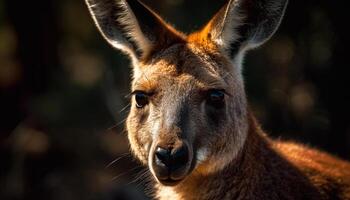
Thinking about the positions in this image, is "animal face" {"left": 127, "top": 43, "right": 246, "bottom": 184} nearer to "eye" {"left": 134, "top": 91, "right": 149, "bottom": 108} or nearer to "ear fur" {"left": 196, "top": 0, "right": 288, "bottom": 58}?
"eye" {"left": 134, "top": 91, "right": 149, "bottom": 108}

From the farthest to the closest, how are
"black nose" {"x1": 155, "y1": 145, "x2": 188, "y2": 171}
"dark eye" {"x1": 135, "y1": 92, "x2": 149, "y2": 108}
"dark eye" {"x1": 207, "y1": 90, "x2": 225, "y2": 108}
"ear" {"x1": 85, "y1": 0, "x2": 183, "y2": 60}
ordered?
"ear" {"x1": 85, "y1": 0, "x2": 183, "y2": 60}
"dark eye" {"x1": 135, "y1": 92, "x2": 149, "y2": 108}
"dark eye" {"x1": 207, "y1": 90, "x2": 225, "y2": 108}
"black nose" {"x1": 155, "y1": 145, "x2": 188, "y2": 171}

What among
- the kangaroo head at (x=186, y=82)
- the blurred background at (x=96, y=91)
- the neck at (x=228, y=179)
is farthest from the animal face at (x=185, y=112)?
the blurred background at (x=96, y=91)

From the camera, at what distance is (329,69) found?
33.6ft

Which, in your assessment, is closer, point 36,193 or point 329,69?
point 329,69

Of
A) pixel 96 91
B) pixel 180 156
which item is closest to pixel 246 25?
pixel 180 156

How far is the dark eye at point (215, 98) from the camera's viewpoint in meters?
5.97

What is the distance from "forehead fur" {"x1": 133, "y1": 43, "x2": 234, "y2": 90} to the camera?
603 centimetres

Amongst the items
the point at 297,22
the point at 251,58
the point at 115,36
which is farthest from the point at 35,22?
the point at 115,36

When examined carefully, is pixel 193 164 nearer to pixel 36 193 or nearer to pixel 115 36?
pixel 115 36

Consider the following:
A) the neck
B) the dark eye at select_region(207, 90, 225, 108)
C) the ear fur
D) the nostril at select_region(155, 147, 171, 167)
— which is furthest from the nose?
the ear fur

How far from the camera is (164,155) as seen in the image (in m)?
5.44

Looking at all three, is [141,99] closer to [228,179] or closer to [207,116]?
[207,116]

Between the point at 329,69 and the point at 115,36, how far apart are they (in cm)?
445

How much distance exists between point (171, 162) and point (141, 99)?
911 mm
